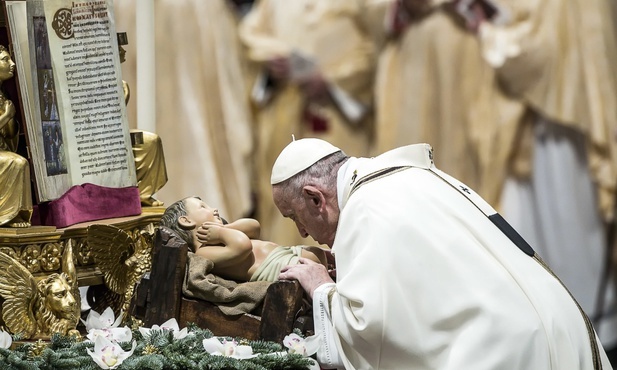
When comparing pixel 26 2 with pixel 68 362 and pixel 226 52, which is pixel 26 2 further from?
pixel 226 52

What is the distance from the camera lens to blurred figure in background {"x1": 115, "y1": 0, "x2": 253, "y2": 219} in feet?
26.6

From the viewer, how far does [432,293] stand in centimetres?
428

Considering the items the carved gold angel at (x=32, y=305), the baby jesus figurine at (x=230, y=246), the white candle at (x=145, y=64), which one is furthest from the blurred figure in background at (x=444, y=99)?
the carved gold angel at (x=32, y=305)

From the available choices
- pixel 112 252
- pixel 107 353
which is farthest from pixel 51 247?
pixel 107 353

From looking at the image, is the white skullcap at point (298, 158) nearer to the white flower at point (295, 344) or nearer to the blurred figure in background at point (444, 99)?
the white flower at point (295, 344)

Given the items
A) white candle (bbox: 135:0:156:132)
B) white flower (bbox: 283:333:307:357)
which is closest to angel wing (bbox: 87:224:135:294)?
white candle (bbox: 135:0:156:132)

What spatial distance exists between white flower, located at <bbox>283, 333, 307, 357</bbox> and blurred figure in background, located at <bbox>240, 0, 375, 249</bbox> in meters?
3.93

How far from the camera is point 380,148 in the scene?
8312 mm

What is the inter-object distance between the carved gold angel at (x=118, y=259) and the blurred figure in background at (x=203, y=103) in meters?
2.82

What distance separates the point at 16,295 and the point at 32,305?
7 cm

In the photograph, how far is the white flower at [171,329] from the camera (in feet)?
14.6

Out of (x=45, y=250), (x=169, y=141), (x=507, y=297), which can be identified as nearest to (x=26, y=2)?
(x=45, y=250)

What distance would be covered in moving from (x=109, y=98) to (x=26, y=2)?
22.2 inches

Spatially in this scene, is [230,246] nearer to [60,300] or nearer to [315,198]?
[315,198]
